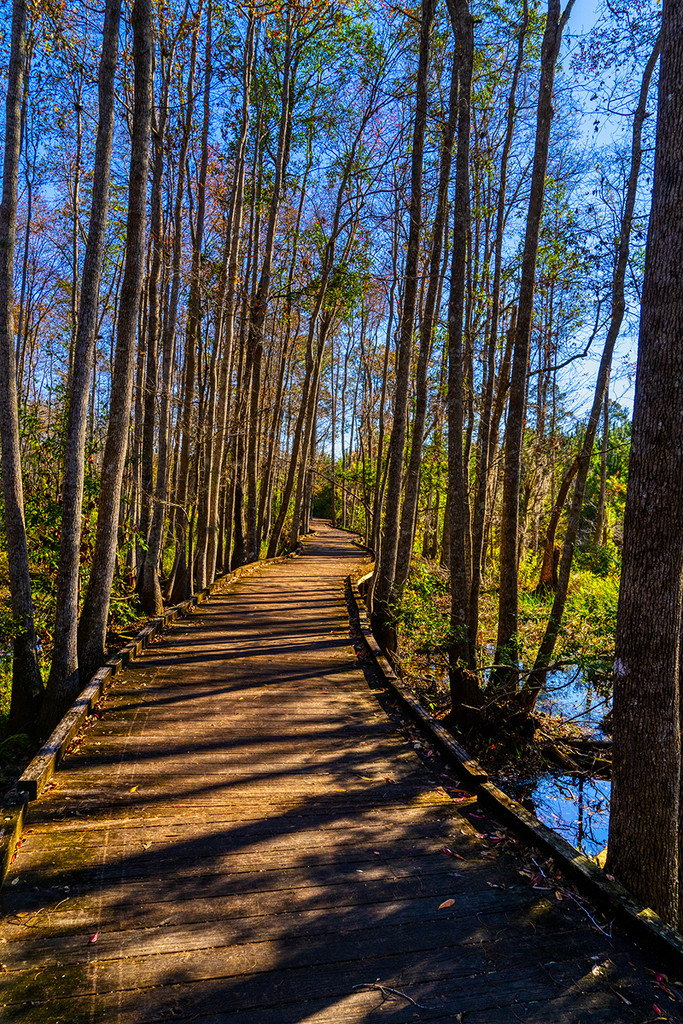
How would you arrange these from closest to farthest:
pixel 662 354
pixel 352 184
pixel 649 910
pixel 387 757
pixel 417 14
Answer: pixel 649 910, pixel 662 354, pixel 387 757, pixel 417 14, pixel 352 184

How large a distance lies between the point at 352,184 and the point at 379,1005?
16909 mm

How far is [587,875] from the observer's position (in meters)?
2.79

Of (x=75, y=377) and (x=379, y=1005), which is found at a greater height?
(x=75, y=377)

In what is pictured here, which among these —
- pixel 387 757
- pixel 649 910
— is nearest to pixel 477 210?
pixel 387 757

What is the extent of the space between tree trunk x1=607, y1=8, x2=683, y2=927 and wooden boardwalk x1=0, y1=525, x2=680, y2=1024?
1.78 feet

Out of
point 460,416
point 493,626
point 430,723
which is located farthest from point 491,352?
point 430,723

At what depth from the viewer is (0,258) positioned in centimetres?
506

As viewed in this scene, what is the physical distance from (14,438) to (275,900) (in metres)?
4.69

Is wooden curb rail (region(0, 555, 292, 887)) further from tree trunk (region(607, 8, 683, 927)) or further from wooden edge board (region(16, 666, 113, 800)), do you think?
tree trunk (region(607, 8, 683, 927))

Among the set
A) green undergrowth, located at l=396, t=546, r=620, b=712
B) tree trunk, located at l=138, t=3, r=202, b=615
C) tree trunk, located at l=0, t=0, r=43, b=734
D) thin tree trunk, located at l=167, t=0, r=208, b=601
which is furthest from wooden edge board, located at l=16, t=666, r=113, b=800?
thin tree trunk, located at l=167, t=0, r=208, b=601

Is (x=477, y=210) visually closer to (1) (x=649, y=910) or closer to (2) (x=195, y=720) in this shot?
(2) (x=195, y=720)

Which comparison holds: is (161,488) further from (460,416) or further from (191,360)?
(460,416)

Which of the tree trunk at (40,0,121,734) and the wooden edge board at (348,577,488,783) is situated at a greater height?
the tree trunk at (40,0,121,734)

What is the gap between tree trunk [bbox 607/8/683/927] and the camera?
2773 millimetres
